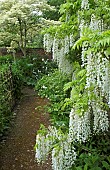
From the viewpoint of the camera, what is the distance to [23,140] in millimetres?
6051

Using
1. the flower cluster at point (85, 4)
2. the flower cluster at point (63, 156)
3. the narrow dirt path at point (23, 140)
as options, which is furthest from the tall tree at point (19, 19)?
the flower cluster at point (63, 156)

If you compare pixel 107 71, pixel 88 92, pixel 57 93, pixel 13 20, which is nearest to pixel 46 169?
pixel 88 92

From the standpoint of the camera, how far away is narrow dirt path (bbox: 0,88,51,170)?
498 centimetres

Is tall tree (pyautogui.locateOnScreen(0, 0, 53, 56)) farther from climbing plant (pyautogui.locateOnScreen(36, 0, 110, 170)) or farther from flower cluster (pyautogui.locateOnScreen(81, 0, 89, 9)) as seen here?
flower cluster (pyautogui.locateOnScreen(81, 0, 89, 9))

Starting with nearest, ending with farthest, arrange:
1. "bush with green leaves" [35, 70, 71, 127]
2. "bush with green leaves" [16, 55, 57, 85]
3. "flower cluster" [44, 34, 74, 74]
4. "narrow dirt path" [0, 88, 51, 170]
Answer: "flower cluster" [44, 34, 74, 74]
"narrow dirt path" [0, 88, 51, 170]
"bush with green leaves" [35, 70, 71, 127]
"bush with green leaves" [16, 55, 57, 85]

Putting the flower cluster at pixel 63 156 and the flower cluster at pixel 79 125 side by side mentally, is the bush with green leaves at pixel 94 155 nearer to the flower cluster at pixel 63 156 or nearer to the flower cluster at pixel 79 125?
the flower cluster at pixel 63 156

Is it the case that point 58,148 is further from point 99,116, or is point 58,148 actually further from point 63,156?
point 99,116

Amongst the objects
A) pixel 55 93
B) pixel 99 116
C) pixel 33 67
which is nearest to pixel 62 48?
pixel 99 116

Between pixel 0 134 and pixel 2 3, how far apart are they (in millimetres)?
7930

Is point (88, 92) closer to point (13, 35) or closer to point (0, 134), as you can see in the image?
point (0, 134)

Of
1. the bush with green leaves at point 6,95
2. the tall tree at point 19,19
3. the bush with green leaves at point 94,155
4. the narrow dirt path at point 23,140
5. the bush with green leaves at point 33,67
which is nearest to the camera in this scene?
the bush with green leaves at point 94,155

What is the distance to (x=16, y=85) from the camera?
923cm

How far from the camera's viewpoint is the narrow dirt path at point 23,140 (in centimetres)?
498

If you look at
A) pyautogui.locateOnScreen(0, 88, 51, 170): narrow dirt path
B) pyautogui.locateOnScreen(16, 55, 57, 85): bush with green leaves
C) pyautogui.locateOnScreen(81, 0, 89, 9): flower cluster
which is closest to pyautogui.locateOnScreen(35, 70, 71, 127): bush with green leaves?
pyautogui.locateOnScreen(0, 88, 51, 170): narrow dirt path
